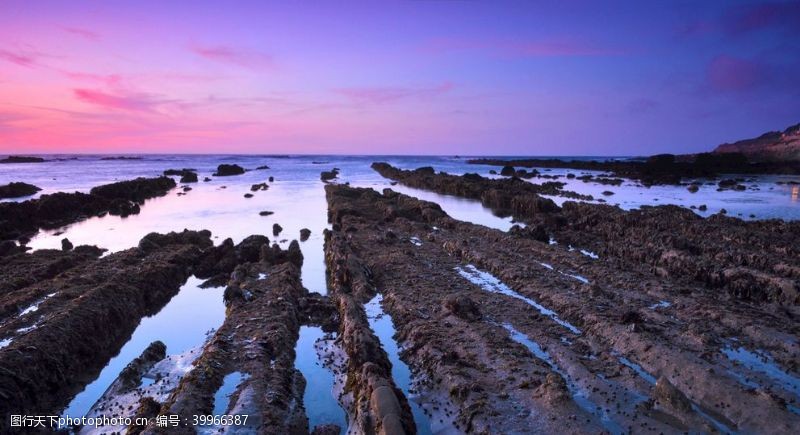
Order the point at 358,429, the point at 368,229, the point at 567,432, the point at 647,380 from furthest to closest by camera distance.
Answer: the point at 368,229, the point at 647,380, the point at 358,429, the point at 567,432

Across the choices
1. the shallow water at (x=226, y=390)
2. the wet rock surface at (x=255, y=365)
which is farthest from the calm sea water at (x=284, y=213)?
the shallow water at (x=226, y=390)

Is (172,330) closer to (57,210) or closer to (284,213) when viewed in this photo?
(284,213)

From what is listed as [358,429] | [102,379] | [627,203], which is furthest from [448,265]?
[627,203]

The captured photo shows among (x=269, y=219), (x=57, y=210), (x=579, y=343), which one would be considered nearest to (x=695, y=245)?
(x=579, y=343)

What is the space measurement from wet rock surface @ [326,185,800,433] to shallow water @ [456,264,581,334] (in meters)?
0.05

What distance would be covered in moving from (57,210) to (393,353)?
2900 centimetres

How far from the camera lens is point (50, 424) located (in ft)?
23.6

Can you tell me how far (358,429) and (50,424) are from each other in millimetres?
4952

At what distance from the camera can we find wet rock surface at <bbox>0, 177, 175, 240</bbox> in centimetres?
2423

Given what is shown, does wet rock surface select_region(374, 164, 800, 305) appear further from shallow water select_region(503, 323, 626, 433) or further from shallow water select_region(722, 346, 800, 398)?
shallow water select_region(503, 323, 626, 433)

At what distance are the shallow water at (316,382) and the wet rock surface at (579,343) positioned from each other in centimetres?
155

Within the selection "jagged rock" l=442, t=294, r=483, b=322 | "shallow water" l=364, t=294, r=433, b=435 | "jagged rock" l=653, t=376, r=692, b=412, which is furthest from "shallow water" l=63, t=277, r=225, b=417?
"jagged rock" l=653, t=376, r=692, b=412

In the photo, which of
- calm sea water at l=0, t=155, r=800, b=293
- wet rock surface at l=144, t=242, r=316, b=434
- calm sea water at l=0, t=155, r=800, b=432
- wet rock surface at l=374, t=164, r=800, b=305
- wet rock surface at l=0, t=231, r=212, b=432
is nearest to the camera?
wet rock surface at l=144, t=242, r=316, b=434

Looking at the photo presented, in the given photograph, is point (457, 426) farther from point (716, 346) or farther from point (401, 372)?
point (716, 346)
